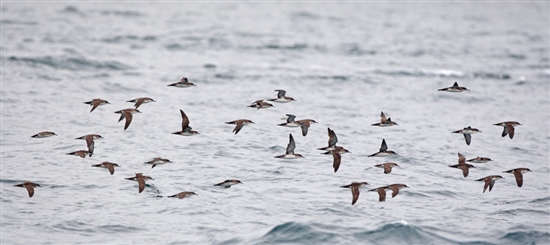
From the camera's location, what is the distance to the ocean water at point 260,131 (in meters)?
19.6

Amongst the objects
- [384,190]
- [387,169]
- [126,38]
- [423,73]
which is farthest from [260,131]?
[126,38]

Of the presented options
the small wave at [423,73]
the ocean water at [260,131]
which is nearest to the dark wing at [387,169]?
the ocean water at [260,131]

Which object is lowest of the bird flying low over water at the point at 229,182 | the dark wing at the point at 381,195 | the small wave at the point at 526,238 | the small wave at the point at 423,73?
the small wave at the point at 526,238

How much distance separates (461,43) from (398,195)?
42.6 meters

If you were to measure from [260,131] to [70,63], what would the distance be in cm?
1625

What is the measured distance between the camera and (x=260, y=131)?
99.0ft

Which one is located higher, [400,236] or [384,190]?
[384,190]

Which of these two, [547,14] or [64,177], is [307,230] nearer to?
[64,177]

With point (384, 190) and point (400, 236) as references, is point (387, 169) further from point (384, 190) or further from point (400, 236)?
point (400, 236)

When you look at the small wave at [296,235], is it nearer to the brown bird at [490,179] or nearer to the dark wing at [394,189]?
the dark wing at [394,189]

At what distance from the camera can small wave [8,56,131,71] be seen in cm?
4116

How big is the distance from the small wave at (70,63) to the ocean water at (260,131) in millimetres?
165

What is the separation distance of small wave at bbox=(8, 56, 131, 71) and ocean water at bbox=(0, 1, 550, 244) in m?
0.16

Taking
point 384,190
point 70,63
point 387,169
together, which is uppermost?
point 70,63
